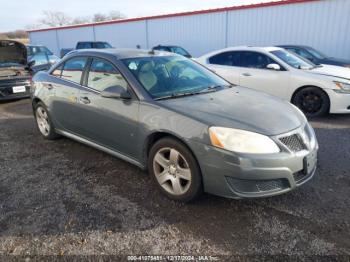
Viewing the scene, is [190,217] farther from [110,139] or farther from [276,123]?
[110,139]

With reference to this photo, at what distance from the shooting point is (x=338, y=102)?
5840 mm

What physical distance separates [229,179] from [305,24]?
14.1 metres

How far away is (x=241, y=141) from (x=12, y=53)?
8.73 m

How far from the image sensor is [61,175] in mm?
3721

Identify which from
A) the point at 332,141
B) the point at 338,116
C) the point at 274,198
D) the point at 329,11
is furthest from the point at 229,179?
the point at 329,11

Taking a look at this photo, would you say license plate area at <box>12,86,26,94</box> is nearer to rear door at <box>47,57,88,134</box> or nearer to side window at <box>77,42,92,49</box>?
rear door at <box>47,57,88,134</box>

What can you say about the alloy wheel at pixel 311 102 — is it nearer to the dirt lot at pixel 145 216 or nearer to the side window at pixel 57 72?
the dirt lot at pixel 145 216

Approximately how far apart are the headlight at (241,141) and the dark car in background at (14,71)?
7109 millimetres

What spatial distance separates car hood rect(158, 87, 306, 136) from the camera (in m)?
2.67

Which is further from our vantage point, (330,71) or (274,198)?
(330,71)

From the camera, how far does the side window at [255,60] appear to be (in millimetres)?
6632

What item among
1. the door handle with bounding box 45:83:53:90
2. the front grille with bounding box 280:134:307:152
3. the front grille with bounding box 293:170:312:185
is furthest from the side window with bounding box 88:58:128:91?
the front grille with bounding box 293:170:312:185

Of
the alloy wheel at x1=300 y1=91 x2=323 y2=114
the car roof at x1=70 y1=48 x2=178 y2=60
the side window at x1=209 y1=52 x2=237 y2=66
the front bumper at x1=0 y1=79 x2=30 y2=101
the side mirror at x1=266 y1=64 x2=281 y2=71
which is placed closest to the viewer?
the car roof at x1=70 y1=48 x2=178 y2=60

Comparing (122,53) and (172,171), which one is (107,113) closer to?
(122,53)
